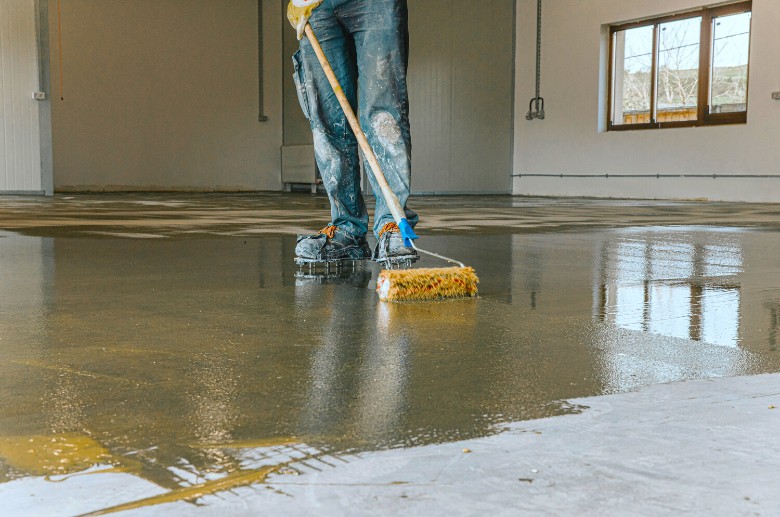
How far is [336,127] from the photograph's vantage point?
9.45ft

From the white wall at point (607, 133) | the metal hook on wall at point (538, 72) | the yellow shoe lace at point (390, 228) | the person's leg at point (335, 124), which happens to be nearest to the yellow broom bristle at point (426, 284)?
the yellow shoe lace at point (390, 228)

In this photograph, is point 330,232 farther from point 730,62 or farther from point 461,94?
point 461,94

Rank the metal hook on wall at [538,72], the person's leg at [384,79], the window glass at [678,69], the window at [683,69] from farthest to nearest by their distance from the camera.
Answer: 1. the metal hook on wall at [538,72]
2. the window glass at [678,69]
3. the window at [683,69]
4. the person's leg at [384,79]

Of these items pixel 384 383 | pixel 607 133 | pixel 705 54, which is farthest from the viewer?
pixel 607 133

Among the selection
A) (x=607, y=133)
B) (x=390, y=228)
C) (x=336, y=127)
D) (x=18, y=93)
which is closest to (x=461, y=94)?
(x=607, y=133)

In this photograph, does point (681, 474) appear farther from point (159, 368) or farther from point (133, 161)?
point (133, 161)

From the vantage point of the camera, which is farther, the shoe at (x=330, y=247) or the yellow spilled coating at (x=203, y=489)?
the shoe at (x=330, y=247)

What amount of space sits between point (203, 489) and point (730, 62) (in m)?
10.5

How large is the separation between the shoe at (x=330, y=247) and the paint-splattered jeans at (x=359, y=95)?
0.12 ft

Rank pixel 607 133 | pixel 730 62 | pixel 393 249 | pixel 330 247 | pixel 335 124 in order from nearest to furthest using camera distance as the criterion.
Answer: pixel 393 249 < pixel 330 247 < pixel 335 124 < pixel 730 62 < pixel 607 133

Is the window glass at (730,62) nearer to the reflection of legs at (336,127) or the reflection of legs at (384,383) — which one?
the reflection of legs at (336,127)

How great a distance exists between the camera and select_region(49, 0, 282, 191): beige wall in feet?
40.1

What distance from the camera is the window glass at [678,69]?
413 inches

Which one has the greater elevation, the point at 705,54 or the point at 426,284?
the point at 705,54
